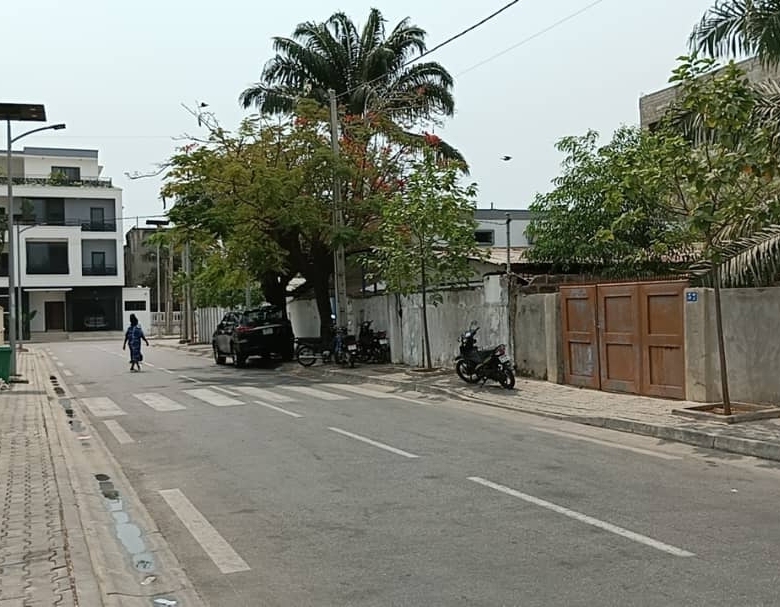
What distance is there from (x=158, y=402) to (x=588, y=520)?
12.9 m

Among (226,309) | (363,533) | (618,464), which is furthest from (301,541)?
(226,309)

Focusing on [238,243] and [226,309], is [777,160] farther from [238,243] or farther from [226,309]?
[226,309]

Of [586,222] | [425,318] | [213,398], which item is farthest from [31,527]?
[586,222]

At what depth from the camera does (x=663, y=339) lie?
51.8ft

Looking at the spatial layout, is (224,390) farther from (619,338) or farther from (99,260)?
(99,260)

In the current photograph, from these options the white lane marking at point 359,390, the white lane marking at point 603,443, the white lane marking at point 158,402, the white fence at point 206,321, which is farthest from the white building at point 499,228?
the white lane marking at point 603,443

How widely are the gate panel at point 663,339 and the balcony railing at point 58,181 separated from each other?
61961mm

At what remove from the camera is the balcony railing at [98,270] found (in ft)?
235

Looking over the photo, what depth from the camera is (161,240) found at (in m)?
29.6

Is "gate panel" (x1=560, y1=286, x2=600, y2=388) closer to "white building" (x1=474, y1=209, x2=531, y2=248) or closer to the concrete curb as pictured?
the concrete curb

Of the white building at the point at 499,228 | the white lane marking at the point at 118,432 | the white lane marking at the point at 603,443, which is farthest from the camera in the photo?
the white building at the point at 499,228

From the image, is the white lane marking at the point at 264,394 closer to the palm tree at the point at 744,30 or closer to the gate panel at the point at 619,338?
the gate panel at the point at 619,338

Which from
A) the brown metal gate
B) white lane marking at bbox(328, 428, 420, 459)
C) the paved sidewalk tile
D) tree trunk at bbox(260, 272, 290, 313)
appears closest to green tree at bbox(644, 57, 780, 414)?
the brown metal gate

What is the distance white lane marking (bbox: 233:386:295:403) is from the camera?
18359 millimetres
